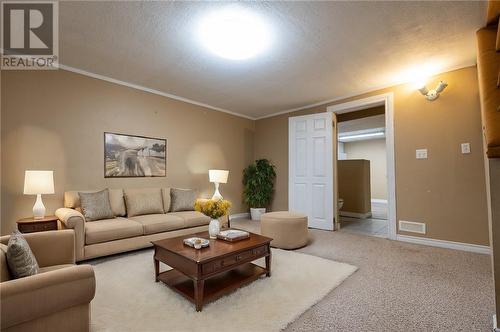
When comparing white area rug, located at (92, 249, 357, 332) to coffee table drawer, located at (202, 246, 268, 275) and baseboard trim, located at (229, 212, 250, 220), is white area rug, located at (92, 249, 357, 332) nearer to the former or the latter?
coffee table drawer, located at (202, 246, 268, 275)

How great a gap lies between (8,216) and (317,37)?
427 centimetres

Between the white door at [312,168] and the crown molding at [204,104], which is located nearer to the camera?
the crown molding at [204,104]

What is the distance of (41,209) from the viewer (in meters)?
2.93

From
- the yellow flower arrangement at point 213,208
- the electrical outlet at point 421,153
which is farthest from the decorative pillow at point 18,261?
the electrical outlet at point 421,153

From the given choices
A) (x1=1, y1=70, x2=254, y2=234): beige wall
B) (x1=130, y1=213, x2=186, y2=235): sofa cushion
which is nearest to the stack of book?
(x1=130, y1=213, x2=186, y2=235): sofa cushion

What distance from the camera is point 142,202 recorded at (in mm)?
3725

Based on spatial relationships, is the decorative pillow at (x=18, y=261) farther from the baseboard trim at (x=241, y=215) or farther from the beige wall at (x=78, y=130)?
the baseboard trim at (x=241, y=215)

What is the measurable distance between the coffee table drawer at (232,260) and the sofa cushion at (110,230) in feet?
5.50

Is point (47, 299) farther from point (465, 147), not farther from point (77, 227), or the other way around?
point (465, 147)

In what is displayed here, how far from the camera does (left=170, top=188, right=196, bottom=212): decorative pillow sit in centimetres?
410

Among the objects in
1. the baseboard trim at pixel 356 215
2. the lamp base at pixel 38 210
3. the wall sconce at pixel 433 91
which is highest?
the wall sconce at pixel 433 91

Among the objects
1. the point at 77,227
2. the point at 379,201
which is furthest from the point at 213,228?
the point at 379,201

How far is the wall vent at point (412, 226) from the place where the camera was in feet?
12.3

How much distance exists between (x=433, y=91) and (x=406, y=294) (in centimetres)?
299
